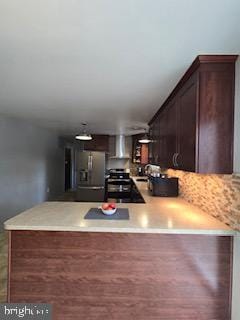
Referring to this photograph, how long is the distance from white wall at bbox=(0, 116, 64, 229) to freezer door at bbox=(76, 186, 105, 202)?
1.02m

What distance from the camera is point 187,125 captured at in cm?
225

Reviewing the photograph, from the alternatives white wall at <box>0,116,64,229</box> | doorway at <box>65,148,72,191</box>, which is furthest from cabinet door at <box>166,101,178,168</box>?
doorway at <box>65,148,72,191</box>

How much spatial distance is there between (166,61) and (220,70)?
411 millimetres

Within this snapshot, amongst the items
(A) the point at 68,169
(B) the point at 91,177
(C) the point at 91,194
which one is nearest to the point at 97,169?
(B) the point at 91,177

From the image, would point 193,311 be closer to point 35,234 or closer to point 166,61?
point 35,234

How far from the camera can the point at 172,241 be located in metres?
2.06

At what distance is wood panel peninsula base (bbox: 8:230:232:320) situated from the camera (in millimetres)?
2031

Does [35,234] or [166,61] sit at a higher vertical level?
[166,61]

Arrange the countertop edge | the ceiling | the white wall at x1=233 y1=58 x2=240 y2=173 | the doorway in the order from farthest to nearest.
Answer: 1. the doorway
2. the countertop edge
3. the white wall at x1=233 y1=58 x2=240 y2=173
4. the ceiling

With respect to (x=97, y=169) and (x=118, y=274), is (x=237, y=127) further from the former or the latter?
(x=97, y=169)

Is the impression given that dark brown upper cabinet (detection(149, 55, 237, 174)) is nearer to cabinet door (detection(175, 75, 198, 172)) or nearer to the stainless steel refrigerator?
cabinet door (detection(175, 75, 198, 172))

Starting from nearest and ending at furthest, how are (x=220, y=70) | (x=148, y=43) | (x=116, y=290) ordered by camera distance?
(x=148, y=43), (x=220, y=70), (x=116, y=290)

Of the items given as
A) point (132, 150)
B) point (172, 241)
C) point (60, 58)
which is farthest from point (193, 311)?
point (132, 150)

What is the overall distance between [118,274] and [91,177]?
17.7 ft
